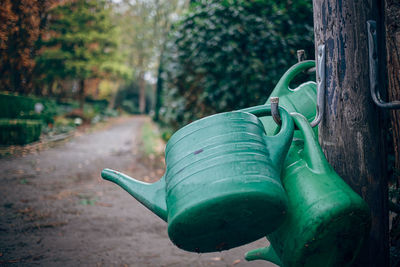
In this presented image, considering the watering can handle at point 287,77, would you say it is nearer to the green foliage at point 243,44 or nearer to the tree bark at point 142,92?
the green foliage at point 243,44

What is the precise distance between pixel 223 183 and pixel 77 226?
8.41ft

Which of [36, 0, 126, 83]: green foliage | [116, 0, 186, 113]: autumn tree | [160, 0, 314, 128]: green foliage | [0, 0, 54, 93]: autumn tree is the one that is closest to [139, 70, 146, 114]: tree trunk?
[116, 0, 186, 113]: autumn tree

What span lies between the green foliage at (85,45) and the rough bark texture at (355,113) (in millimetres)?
9532

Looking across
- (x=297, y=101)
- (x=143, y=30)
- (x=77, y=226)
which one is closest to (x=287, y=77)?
(x=297, y=101)

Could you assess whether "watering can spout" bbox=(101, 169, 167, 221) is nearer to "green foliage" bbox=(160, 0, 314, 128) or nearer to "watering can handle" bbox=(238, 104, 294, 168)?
"watering can handle" bbox=(238, 104, 294, 168)

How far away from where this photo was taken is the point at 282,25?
404cm

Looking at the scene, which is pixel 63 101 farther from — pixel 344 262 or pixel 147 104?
pixel 344 262

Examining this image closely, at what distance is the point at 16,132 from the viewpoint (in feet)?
20.3

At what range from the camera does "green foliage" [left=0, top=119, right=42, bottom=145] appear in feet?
19.4

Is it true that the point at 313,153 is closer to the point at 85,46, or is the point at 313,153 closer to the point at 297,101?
the point at 297,101

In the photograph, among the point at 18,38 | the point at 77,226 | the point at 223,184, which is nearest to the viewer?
the point at 223,184

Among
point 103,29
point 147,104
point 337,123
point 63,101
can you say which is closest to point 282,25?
point 337,123

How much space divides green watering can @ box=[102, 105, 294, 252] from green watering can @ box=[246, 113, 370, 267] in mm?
81

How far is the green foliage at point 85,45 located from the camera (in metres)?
10.1
